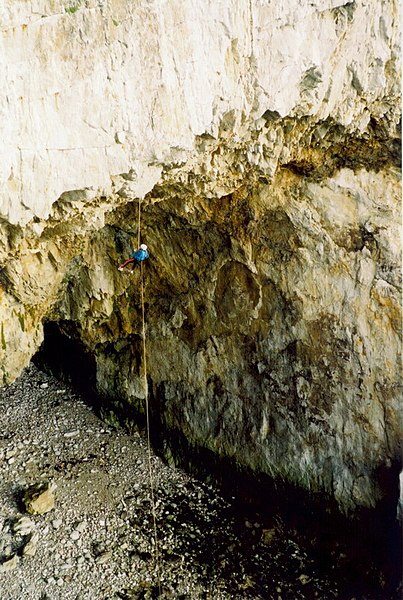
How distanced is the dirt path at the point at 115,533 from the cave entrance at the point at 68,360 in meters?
1.21

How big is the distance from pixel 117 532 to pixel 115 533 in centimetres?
5

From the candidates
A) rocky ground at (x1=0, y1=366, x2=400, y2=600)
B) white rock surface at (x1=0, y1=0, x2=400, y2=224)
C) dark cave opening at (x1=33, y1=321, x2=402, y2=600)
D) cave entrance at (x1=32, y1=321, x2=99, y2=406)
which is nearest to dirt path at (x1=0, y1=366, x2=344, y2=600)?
rocky ground at (x1=0, y1=366, x2=400, y2=600)

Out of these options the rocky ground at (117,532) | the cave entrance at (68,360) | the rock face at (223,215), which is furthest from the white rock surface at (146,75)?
the cave entrance at (68,360)

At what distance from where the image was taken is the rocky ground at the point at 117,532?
1152 cm

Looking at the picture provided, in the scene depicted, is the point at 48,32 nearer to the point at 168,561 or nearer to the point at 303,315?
the point at 303,315

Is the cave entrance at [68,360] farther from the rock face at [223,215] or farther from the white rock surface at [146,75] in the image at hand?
the white rock surface at [146,75]

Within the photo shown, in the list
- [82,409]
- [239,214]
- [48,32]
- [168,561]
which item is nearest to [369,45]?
[239,214]

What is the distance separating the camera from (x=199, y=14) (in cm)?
727

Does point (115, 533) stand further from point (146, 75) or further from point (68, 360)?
point (146, 75)

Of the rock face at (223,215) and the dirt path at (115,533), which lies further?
the dirt path at (115,533)

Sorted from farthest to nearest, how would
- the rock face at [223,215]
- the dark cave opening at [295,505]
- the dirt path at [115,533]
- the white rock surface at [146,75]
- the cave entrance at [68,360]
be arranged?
the cave entrance at [68,360]
the dirt path at [115,533]
the dark cave opening at [295,505]
the rock face at [223,215]
the white rock surface at [146,75]

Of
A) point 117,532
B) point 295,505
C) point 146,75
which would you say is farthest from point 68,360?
point 146,75

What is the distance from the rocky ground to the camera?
11.5 m

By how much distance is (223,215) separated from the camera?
11.2 m
